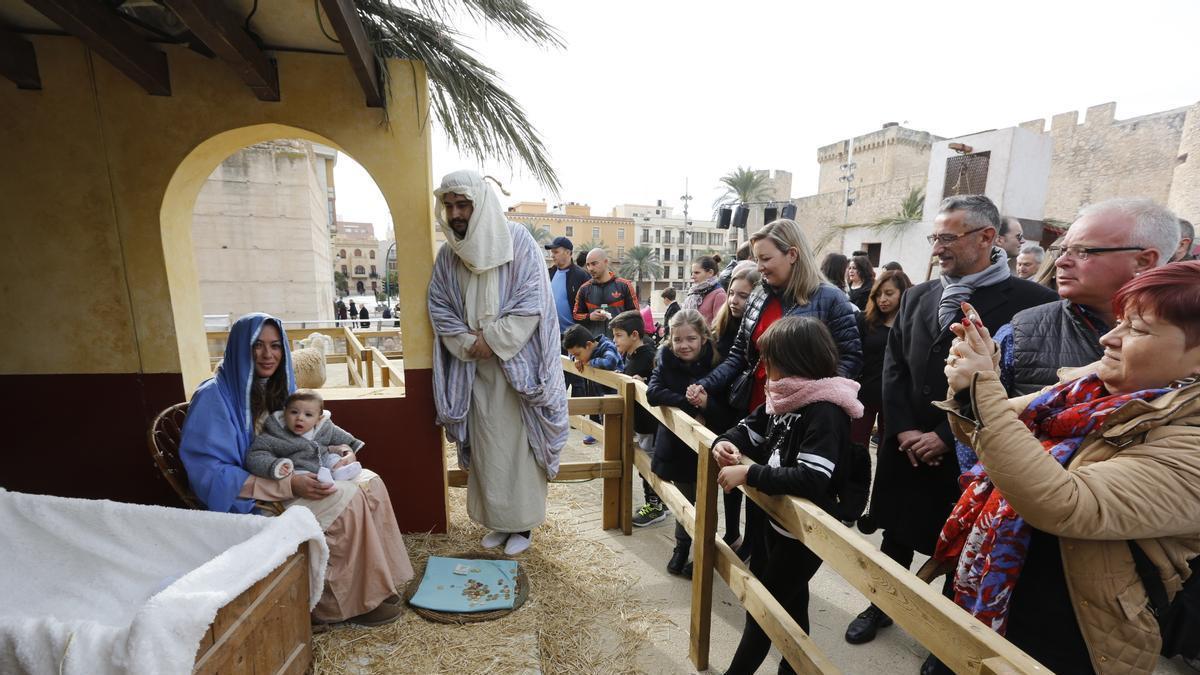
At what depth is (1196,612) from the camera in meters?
1.08

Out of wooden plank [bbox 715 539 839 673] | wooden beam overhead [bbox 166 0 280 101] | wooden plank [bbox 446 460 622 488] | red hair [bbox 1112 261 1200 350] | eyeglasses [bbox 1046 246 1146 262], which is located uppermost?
wooden beam overhead [bbox 166 0 280 101]

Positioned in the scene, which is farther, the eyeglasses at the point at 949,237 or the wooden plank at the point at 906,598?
the eyeglasses at the point at 949,237

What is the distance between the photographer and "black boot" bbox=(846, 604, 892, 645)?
2.37 metres

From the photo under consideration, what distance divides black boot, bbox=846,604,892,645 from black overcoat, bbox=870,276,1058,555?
1.55 ft

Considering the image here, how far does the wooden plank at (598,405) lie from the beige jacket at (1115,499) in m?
2.24

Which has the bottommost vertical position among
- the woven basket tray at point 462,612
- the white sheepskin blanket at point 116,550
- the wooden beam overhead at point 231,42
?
the woven basket tray at point 462,612

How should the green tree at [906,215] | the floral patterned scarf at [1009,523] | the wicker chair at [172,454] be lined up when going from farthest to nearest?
the green tree at [906,215], the wicker chair at [172,454], the floral patterned scarf at [1009,523]

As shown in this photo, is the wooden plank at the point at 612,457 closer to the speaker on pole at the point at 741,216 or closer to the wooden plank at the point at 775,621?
the wooden plank at the point at 775,621

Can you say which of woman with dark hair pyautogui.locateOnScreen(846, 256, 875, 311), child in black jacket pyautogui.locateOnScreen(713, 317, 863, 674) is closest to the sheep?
child in black jacket pyautogui.locateOnScreen(713, 317, 863, 674)

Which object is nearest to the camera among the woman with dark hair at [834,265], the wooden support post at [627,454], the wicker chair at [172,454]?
the wicker chair at [172,454]

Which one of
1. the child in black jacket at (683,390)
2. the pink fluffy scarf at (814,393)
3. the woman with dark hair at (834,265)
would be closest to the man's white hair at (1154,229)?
the pink fluffy scarf at (814,393)

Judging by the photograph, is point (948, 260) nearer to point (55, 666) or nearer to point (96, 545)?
point (55, 666)

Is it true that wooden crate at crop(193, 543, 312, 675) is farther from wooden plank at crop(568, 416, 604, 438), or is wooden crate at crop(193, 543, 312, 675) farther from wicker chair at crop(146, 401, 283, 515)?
wooden plank at crop(568, 416, 604, 438)

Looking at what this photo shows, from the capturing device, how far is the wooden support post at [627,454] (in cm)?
319
